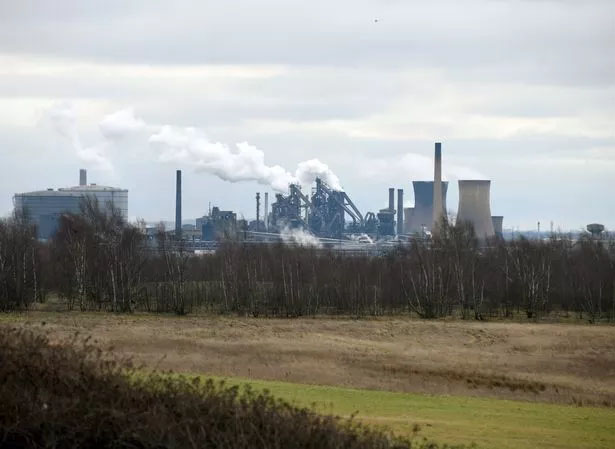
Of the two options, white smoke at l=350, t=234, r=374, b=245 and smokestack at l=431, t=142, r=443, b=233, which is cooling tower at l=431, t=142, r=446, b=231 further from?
white smoke at l=350, t=234, r=374, b=245

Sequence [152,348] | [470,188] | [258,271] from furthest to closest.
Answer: [470,188] → [258,271] → [152,348]

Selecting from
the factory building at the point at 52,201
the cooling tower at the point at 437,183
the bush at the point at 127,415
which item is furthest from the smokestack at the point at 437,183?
the bush at the point at 127,415

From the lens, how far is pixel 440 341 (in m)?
43.3

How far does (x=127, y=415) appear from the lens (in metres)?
11.5

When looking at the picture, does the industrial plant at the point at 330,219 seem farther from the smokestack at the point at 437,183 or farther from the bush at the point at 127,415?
the bush at the point at 127,415

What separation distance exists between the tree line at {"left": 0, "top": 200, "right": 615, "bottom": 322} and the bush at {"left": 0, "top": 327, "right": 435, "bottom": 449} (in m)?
44.2

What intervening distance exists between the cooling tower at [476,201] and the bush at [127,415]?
359 ft

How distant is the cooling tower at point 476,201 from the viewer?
4771 inches

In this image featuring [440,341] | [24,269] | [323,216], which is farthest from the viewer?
[323,216]

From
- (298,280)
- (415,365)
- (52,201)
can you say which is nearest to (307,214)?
(52,201)

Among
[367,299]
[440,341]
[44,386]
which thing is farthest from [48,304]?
[44,386]

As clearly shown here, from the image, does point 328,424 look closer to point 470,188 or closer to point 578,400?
point 578,400

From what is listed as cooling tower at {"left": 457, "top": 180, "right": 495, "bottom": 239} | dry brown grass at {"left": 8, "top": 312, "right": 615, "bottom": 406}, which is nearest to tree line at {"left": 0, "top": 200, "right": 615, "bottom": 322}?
dry brown grass at {"left": 8, "top": 312, "right": 615, "bottom": 406}

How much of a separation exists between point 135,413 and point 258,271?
182 feet
